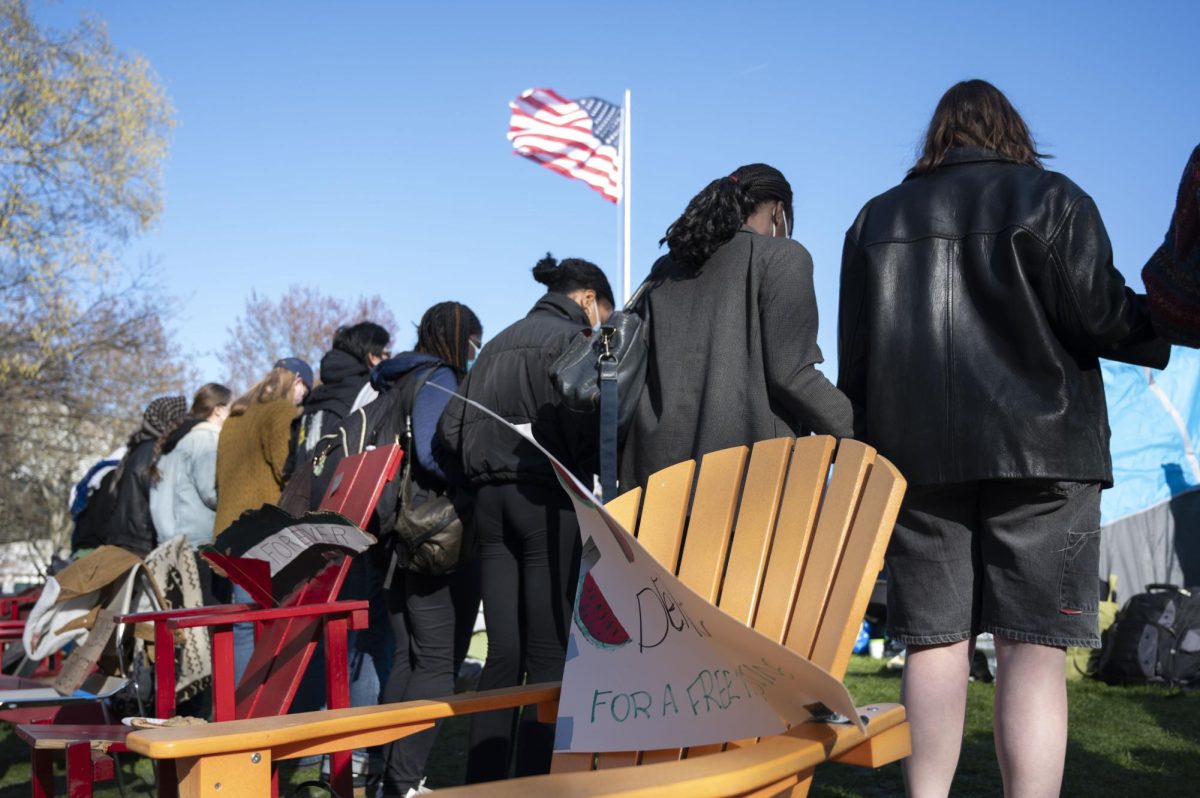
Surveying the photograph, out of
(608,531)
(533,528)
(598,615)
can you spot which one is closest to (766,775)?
(608,531)

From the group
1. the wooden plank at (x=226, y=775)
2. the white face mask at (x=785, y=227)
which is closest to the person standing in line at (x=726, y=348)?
the white face mask at (x=785, y=227)

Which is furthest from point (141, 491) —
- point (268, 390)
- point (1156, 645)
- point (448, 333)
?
point (1156, 645)

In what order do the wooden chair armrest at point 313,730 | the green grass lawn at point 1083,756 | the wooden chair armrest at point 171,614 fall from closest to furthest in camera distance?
the wooden chair armrest at point 313,730
the wooden chair armrest at point 171,614
the green grass lawn at point 1083,756

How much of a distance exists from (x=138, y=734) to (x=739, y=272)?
2.01 metres

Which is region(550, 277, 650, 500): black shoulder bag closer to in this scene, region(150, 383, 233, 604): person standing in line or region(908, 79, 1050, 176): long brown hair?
region(908, 79, 1050, 176): long brown hair

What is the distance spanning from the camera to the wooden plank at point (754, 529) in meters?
2.12

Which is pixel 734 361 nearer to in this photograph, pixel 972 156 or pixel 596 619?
pixel 972 156

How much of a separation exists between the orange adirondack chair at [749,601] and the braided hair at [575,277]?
202cm

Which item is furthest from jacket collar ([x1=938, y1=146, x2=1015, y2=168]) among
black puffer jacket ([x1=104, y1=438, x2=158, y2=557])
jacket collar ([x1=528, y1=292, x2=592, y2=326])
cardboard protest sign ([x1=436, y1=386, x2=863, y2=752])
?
black puffer jacket ([x1=104, y1=438, x2=158, y2=557])

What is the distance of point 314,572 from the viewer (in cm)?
319

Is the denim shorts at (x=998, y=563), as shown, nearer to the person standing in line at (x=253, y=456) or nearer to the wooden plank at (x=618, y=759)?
the wooden plank at (x=618, y=759)

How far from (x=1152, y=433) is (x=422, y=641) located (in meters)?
8.67

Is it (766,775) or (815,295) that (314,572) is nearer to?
(815,295)

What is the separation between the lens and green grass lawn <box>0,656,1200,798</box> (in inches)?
161
